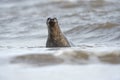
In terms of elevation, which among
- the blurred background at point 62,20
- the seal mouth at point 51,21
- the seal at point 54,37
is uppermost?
the seal mouth at point 51,21

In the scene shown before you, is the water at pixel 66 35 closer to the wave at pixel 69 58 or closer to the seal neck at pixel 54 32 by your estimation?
the wave at pixel 69 58

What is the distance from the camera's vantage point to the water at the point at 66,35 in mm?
5930

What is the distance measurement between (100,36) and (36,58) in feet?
21.4

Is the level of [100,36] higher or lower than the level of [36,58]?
lower

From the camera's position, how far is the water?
5930mm

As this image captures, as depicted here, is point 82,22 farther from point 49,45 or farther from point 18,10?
point 49,45

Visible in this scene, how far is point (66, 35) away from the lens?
546 inches

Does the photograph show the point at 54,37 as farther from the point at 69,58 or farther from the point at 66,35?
the point at 66,35

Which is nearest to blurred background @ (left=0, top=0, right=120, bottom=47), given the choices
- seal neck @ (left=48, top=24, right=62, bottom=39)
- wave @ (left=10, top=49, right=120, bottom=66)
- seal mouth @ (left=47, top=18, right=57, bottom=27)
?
seal neck @ (left=48, top=24, right=62, bottom=39)

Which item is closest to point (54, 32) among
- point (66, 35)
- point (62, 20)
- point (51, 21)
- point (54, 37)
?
point (54, 37)

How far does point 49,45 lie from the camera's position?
9352mm

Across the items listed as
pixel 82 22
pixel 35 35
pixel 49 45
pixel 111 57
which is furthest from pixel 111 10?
pixel 111 57

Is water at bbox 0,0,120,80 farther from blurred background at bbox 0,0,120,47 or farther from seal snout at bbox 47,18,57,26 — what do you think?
seal snout at bbox 47,18,57,26

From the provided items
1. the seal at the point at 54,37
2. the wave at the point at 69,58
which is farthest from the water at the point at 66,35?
the seal at the point at 54,37
